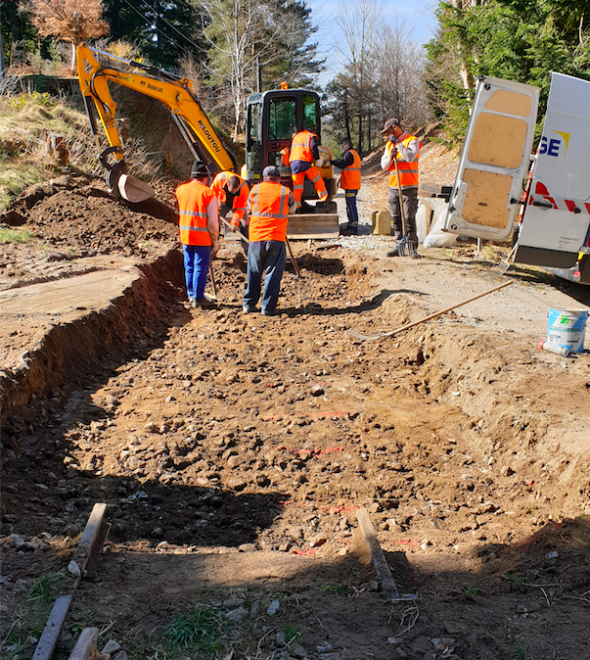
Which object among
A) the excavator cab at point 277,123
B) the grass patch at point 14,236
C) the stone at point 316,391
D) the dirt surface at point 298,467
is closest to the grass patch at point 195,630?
the dirt surface at point 298,467

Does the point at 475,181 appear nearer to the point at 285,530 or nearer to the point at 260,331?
the point at 260,331

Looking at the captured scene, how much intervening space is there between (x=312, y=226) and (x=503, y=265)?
4215mm

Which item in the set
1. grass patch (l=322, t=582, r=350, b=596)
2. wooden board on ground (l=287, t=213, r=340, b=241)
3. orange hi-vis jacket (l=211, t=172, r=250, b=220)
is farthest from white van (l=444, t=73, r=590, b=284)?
grass patch (l=322, t=582, r=350, b=596)

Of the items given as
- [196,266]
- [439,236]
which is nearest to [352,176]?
[439,236]

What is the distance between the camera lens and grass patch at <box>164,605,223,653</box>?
2.44 meters

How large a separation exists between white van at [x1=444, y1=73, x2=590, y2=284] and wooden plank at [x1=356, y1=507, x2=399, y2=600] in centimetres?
621

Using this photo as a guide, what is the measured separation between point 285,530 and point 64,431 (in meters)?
2.24

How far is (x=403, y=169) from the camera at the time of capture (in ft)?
32.9

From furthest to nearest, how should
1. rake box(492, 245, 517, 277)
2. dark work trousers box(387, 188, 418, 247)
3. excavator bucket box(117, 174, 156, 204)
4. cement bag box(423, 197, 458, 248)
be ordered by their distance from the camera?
excavator bucket box(117, 174, 156, 204), cement bag box(423, 197, 458, 248), dark work trousers box(387, 188, 418, 247), rake box(492, 245, 517, 277)

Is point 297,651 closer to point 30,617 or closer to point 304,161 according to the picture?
point 30,617

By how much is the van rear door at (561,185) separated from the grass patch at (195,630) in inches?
284

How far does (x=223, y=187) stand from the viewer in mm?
9352

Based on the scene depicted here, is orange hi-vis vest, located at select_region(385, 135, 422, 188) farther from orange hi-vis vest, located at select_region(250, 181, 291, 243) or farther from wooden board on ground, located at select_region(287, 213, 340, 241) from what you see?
orange hi-vis vest, located at select_region(250, 181, 291, 243)

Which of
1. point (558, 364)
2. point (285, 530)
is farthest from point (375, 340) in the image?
point (285, 530)
